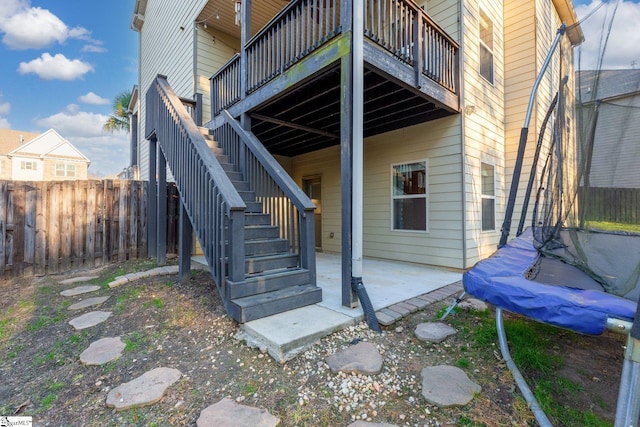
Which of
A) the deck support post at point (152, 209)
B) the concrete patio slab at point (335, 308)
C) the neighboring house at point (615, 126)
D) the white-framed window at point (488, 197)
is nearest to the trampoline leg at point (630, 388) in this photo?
the neighboring house at point (615, 126)

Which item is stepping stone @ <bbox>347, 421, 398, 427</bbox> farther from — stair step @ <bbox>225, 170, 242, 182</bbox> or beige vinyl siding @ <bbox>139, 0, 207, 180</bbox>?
beige vinyl siding @ <bbox>139, 0, 207, 180</bbox>

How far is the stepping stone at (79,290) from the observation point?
146 inches

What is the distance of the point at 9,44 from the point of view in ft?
61.8

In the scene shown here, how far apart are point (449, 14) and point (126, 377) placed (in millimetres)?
6525

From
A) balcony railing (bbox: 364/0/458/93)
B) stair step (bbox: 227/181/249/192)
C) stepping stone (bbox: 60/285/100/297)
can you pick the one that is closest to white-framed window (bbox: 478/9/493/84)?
balcony railing (bbox: 364/0/458/93)

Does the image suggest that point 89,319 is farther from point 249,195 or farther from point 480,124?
point 480,124

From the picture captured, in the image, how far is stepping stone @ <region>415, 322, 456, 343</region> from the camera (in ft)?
7.84

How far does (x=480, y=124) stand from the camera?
17.3 feet

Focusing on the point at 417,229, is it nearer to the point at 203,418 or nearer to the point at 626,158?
the point at 626,158

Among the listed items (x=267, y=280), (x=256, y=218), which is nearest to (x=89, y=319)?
(x=267, y=280)

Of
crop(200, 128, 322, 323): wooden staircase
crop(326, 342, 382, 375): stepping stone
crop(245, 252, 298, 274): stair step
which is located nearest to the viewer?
crop(326, 342, 382, 375): stepping stone

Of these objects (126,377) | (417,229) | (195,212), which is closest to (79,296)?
(195,212)

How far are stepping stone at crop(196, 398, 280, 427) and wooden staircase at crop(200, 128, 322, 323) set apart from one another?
84cm

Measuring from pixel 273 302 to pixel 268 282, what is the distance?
237 mm
